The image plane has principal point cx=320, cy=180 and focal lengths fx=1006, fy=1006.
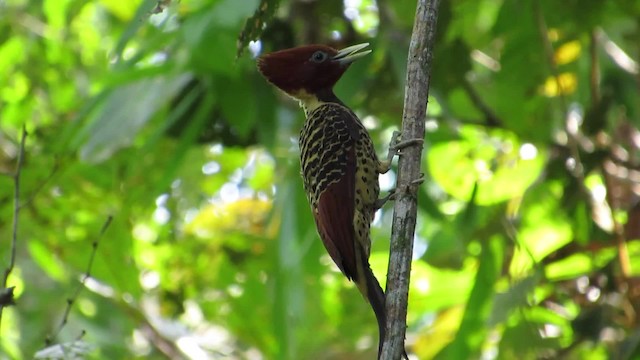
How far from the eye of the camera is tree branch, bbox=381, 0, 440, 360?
265 centimetres

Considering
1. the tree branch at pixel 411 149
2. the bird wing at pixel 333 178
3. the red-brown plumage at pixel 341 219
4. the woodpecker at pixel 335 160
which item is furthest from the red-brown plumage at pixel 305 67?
the tree branch at pixel 411 149

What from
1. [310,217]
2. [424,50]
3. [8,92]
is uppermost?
[8,92]

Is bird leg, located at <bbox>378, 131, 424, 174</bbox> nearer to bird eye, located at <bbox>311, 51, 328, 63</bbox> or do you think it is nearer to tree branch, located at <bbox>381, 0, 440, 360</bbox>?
tree branch, located at <bbox>381, 0, 440, 360</bbox>

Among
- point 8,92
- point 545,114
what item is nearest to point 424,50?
point 545,114

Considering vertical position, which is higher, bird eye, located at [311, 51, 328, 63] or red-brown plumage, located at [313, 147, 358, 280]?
bird eye, located at [311, 51, 328, 63]

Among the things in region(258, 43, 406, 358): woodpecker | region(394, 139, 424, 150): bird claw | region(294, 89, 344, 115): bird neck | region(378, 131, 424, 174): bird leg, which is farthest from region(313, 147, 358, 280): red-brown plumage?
region(394, 139, 424, 150): bird claw

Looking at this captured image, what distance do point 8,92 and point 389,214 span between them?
273 cm

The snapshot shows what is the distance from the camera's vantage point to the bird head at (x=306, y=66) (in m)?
4.02

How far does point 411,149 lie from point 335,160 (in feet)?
3.05

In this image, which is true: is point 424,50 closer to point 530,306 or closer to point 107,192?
point 530,306

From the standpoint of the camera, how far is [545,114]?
17.0 feet

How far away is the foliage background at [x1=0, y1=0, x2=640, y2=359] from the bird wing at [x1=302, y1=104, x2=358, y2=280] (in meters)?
0.46

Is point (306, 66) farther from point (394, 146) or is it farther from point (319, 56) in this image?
point (394, 146)

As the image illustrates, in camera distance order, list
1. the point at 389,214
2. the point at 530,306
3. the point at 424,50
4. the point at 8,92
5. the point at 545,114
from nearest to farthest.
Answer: the point at 424,50, the point at 530,306, the point at 389,214, the point at 545,114, the point at 8,92
